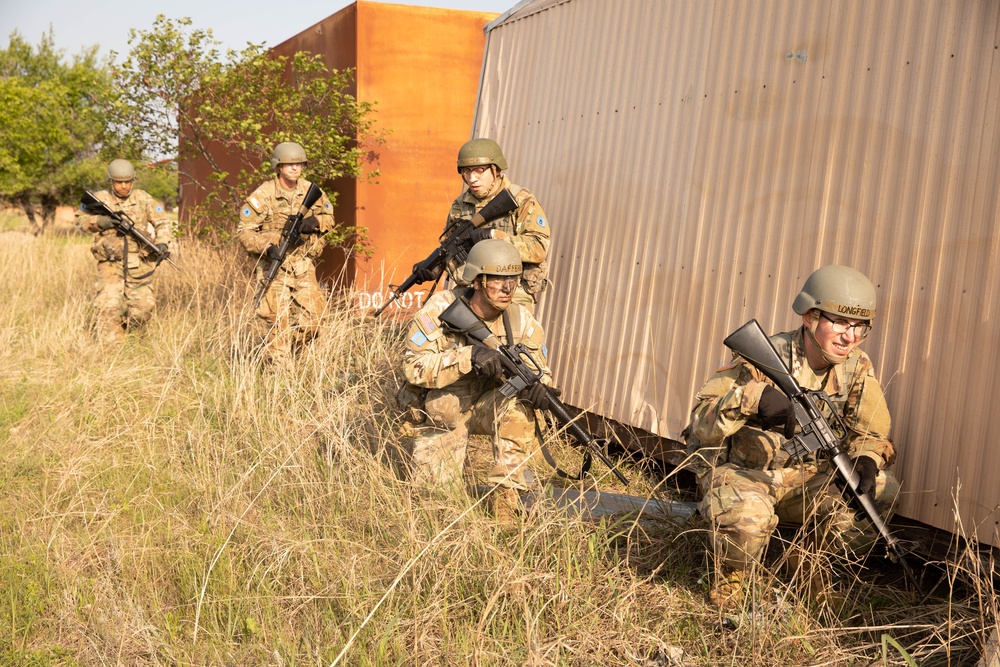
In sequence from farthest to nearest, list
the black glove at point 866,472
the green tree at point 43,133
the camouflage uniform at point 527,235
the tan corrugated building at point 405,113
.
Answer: the green tree at point 43,133 → the tan corrugated building at point 405,113 → the camouflage uniform at point 527,235 → the black glove at point 866,472

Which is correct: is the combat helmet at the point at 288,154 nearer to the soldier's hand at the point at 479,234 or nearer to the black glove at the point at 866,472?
the soldier's hand at the point at 479,234

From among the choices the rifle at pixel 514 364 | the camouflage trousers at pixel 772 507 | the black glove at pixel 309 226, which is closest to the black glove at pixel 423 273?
the black glove at pixel 309 226

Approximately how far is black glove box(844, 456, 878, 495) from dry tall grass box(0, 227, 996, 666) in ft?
1.37

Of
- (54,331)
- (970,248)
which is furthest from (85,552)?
(54,331)

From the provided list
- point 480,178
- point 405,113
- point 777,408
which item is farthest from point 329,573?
point 405,113

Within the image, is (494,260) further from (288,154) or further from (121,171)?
(121,171)

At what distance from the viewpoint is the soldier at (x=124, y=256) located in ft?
29.8

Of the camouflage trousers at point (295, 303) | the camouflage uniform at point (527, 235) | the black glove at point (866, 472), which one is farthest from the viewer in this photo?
the camouflage trousers at point (295, 303)

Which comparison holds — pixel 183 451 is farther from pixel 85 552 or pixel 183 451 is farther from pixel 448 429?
pixel 448 429

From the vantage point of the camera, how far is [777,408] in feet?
11.9

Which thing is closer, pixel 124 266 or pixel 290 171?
pixel 290 171

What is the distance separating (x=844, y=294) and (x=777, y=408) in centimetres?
51

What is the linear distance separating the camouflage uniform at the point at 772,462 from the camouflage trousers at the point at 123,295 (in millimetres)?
6579

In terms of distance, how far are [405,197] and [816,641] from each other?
7.13 metres
